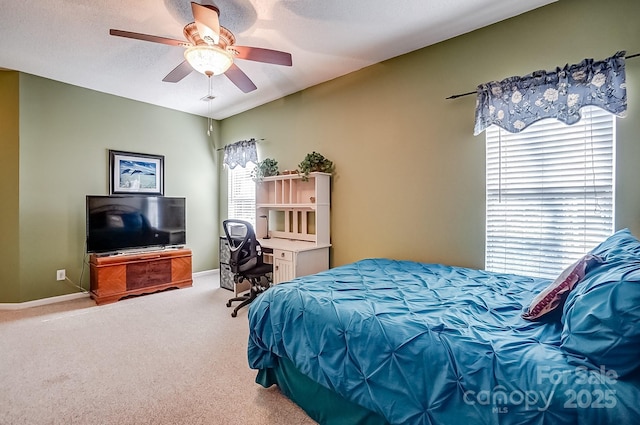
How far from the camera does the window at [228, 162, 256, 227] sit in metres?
4.96

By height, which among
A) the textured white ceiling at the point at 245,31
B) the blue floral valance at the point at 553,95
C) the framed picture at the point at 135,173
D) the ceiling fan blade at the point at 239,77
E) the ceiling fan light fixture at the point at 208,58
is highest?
the textured white ceiling at the point at 245,31

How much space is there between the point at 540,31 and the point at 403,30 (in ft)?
3.41

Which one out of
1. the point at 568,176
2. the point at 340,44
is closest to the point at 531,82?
the point at 568,176

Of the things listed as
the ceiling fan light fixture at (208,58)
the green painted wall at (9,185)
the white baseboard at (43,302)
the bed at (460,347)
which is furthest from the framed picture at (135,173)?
the bed at (460,347)

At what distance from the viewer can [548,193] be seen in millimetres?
2350

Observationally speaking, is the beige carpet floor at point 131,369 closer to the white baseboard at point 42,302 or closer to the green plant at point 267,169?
the white baseboard at point 42,302

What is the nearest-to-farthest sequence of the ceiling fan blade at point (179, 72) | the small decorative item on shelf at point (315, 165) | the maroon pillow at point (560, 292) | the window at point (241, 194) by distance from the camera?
1. the maroon pillow at point (560, 292)
2. the ceiling fan blade at point (179, 72)
3. the small decorative item on shelf at point (315, 165)
4. the window at point (241, 194)

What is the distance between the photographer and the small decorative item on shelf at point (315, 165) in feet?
12.0

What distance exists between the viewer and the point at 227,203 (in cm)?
537

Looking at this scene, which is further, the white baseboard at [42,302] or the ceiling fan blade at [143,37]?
the white baseboard at [42,302]

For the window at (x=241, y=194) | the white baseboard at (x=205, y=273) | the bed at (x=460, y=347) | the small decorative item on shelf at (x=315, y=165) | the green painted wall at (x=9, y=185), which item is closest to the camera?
the bed at (x=460, y=347)

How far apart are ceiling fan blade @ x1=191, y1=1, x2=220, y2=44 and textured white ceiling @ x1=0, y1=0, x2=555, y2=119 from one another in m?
0.37

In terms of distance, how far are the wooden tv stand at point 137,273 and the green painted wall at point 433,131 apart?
2.30 metres

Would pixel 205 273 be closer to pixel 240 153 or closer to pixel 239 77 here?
pixel 240 153
